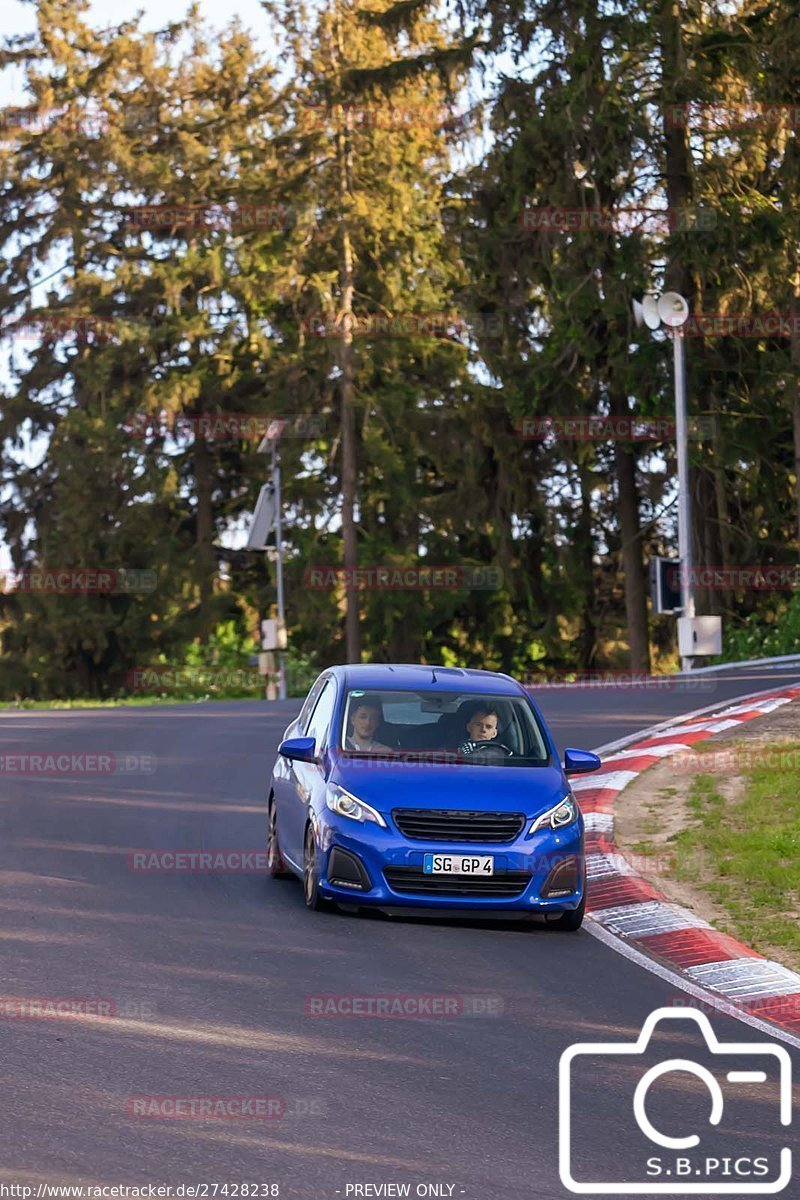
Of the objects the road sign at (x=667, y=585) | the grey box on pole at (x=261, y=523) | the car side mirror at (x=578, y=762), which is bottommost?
the car side mirror at (x=578, y=762)

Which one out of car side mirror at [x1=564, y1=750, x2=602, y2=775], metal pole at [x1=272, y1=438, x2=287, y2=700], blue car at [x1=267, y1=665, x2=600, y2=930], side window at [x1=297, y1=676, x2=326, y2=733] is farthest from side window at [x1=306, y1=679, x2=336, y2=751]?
metal pole at [x1=272, y1=438, x2=287, y2=700]

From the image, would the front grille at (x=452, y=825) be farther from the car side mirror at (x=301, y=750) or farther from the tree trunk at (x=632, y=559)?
the tree trunk at (x=632, y=559)

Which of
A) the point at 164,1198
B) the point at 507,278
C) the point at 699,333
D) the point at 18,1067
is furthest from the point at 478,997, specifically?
the point at 507,278

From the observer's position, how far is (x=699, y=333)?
4350 cm

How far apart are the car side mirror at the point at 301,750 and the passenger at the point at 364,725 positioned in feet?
0.81

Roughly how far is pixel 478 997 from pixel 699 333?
117 ft

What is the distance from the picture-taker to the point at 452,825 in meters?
11.7

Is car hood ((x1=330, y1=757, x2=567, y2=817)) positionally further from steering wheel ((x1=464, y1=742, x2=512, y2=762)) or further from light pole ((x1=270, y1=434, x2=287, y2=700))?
light pole ((x1=270, y1=434, x2=287, y2=700))

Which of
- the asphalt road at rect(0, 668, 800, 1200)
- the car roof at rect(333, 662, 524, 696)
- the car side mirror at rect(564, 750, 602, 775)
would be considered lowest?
the asphalt road at rect(0, 668, 800, 1200)

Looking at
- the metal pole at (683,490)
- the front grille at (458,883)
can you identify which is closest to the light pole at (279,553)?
the metal pole at (683,490)

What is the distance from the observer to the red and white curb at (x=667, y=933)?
9594 millimetres

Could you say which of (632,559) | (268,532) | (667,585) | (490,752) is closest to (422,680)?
(490,752)

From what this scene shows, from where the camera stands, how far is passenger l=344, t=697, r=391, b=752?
12.6 m

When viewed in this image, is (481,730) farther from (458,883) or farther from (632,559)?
(632,559)
